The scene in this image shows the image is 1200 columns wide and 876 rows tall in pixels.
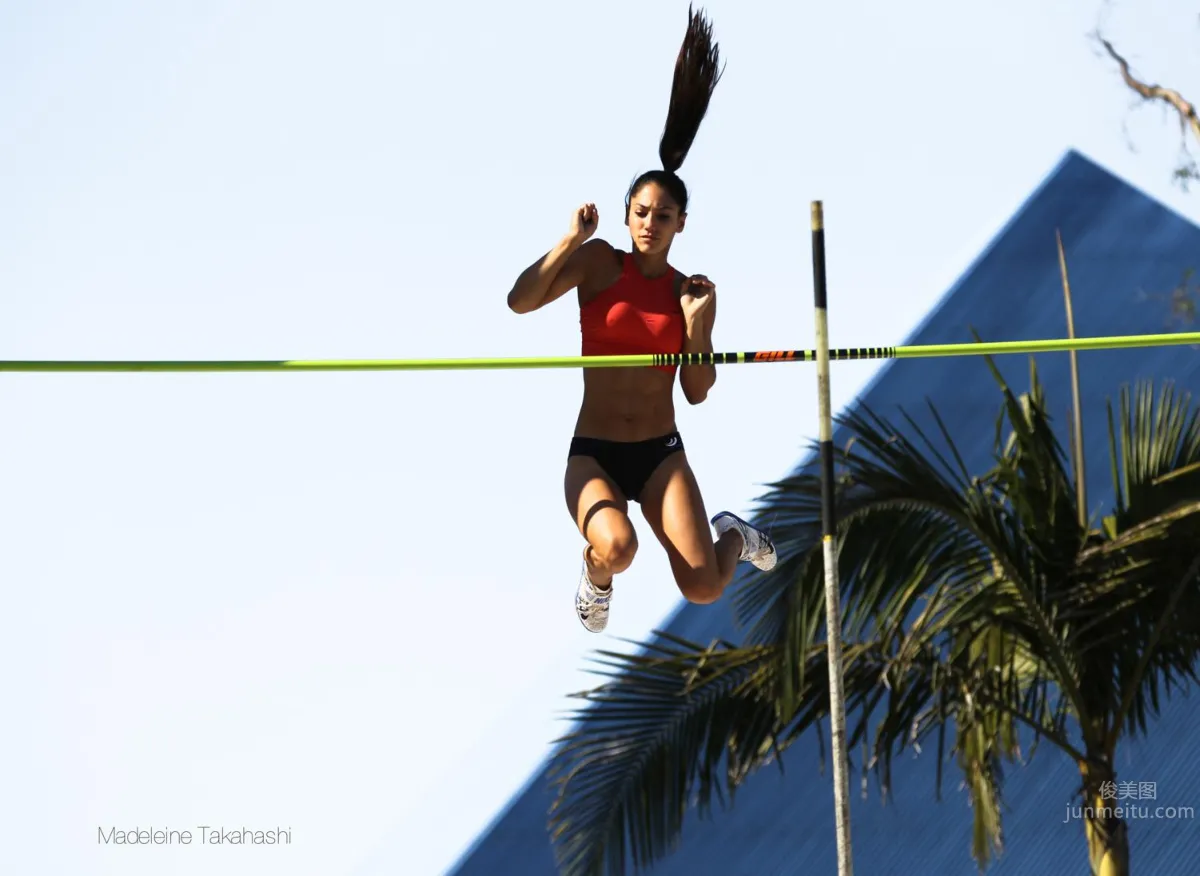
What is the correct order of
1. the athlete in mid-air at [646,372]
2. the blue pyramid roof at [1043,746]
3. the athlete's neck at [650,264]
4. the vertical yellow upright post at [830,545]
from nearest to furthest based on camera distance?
the athlete in mid-air at [646,372]
the athlete's neck at [650,264]
the vertical yellow upright post at [830,545]
the blue pyramid roof at [1043,746]

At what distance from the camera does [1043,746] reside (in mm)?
13500

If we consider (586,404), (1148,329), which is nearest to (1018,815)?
(1148,329)

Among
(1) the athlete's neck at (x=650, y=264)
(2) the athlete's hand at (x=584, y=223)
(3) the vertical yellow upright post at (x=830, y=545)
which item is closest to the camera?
(2) the athlete's hand at (x=584, y=223)

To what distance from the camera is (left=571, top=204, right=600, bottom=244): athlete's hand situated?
6312mm

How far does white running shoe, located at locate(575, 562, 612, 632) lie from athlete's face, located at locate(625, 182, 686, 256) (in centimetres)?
108

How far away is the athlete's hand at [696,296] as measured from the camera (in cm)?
665

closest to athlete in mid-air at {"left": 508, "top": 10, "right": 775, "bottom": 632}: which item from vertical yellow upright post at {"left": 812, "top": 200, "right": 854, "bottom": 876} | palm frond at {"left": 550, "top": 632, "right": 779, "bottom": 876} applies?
vertical yellow upright post at {"left": 812, "top": 200, "right": 854, "bottom": 876}

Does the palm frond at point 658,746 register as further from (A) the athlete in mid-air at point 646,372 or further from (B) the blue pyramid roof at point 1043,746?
(B) the blue pyramid roof at point 1043,746

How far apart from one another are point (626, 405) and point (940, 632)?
2815 millimetres

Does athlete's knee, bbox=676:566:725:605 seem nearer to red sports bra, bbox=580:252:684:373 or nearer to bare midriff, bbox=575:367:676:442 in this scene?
bare midriff, bbox=575:367:676:442

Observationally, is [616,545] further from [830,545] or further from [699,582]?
[830,545]

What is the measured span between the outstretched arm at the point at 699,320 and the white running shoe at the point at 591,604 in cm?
74

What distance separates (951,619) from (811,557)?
2.51 ft

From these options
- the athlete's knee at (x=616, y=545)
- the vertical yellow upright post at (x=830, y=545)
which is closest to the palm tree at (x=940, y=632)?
the vertical yellow upright post at (x=830, y=545)
